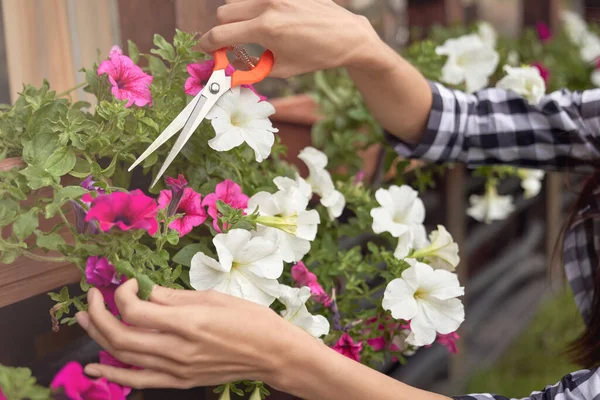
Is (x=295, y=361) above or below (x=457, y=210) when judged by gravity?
above

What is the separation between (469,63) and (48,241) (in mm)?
1003

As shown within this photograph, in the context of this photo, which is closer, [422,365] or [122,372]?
[122,372]

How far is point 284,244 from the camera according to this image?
0.80 meters

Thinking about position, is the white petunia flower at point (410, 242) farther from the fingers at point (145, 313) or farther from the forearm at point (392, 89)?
the fingers at point (145, 313)

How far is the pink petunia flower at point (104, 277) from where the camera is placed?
637 mm

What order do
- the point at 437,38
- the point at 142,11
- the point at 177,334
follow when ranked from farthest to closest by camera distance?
the point at 437,38
the point at 142,11
the point at 177,334

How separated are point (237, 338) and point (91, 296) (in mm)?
142

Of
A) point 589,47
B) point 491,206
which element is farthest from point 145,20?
point 589,47

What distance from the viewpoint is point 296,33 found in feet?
2.67

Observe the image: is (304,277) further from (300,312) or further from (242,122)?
(242,122)

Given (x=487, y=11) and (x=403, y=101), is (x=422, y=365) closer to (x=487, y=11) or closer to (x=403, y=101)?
(x=403, y=101)

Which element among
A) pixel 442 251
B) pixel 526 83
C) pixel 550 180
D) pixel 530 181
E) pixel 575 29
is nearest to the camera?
pixel 442 251

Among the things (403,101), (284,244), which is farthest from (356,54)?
(284,244)

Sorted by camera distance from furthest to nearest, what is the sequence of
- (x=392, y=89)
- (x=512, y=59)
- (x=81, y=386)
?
1. (x=512, y=59)
2. (x=392, y=89)
3. (x=81, y=386)
